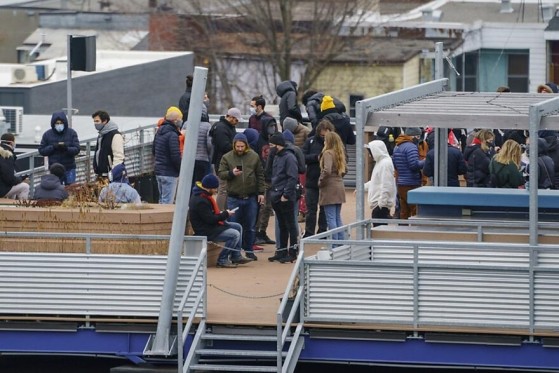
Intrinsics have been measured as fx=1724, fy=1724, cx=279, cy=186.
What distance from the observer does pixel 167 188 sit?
75.5ft

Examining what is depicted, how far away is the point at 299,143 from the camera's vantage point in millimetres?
23531

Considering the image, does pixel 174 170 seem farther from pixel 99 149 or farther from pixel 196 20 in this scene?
pixel 196 20

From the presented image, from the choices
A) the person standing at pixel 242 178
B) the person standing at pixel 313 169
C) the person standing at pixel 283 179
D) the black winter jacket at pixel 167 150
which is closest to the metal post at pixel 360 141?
the person standing at pixel 283 179

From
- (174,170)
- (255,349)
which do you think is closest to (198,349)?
(255,349)

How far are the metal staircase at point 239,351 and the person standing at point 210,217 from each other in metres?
2.68

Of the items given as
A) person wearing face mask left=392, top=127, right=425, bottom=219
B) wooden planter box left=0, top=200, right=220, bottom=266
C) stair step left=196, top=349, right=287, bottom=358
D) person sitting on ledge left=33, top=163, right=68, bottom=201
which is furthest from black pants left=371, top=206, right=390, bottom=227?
stair step left=196, top=349, right=287, bottom=358

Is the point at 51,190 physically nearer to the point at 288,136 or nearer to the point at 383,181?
the point at 288,136

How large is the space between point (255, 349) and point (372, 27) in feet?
150

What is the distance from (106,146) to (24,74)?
860 inches

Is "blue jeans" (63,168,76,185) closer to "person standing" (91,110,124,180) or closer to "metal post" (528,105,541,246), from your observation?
"person standing" (91,110,124,180)

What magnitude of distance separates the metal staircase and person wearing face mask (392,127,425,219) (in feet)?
18.9

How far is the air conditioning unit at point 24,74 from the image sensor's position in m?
44.1

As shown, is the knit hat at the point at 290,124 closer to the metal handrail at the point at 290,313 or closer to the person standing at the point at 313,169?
the person standing at the point at 313,169

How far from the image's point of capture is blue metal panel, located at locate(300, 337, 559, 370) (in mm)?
16766
